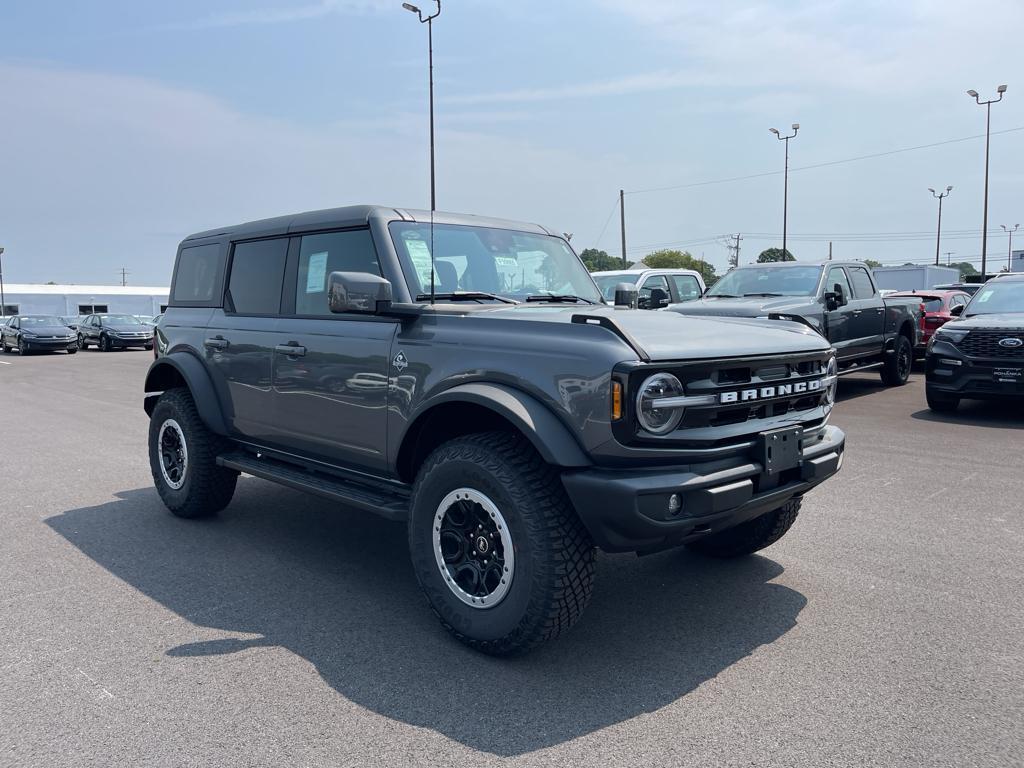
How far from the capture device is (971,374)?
33.4 feet

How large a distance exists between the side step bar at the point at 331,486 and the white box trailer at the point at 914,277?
43743mm

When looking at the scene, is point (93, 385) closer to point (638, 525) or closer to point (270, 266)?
point (270, 266)

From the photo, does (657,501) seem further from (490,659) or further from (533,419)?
(490,659)

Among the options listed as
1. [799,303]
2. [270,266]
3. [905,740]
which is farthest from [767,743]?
[799,303]

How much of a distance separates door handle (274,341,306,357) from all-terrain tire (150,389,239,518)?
115 cm

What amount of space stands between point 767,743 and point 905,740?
0.48m

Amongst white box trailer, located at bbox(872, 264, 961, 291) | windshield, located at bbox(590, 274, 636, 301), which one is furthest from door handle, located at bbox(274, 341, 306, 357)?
white box trailer, located at bbox(872, 264, 961, 291)

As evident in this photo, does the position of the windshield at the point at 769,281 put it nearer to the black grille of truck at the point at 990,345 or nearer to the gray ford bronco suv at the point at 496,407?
the black grille of truck at the point at 990,345

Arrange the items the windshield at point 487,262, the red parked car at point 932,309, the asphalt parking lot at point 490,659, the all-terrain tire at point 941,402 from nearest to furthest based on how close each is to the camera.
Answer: the asphalt parking lot at point 490,659 < the windshield at point 487,262 < the all-terrain tire at point 941,402 < the red parked car at point 932,309

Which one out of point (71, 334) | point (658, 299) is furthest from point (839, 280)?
point (71, 334)

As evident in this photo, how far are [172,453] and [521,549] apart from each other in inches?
141

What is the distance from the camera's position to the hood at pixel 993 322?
32.8 feet

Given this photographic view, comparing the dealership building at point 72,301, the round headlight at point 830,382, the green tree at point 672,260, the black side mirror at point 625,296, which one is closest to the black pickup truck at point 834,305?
the black side mirror at point 625,296

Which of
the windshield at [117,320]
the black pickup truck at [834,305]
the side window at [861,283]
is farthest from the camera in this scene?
the windshield at [117,320]
